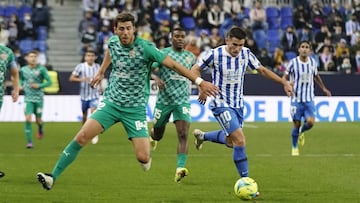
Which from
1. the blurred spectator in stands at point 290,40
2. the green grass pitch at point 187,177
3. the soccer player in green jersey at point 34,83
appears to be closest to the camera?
the green grass pitch at point 187,177

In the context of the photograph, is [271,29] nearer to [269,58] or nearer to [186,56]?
[269,58]

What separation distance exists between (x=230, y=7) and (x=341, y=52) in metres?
5.24

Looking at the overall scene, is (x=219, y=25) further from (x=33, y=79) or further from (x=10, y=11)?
(x=33, y=79)

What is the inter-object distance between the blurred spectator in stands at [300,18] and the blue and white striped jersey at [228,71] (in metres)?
24.5

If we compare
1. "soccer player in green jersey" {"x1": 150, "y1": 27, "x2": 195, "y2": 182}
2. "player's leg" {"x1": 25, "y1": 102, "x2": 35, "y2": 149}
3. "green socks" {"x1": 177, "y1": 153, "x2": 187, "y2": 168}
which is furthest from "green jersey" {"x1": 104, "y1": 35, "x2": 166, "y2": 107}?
"player's leg" {"x1": 25, "y1": 102, "x2": 35, "y2": 149}

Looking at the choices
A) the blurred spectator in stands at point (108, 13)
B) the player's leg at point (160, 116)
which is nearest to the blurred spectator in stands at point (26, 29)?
the blurred spectator in stands at point (108, 13)

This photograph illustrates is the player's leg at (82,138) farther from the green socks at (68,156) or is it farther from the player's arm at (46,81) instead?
the player's arm at (46,81)

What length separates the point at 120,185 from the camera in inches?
549

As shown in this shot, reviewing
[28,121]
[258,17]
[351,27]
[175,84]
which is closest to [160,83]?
[175,84]

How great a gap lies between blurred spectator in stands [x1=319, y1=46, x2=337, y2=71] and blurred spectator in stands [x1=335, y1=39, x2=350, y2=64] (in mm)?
214

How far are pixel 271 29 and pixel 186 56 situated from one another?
889 inches

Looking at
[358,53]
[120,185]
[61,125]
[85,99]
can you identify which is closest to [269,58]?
[358,53]

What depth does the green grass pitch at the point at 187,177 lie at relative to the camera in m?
12.7

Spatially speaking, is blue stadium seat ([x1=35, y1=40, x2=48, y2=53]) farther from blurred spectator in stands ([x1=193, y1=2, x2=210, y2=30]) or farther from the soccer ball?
the soccer ball
